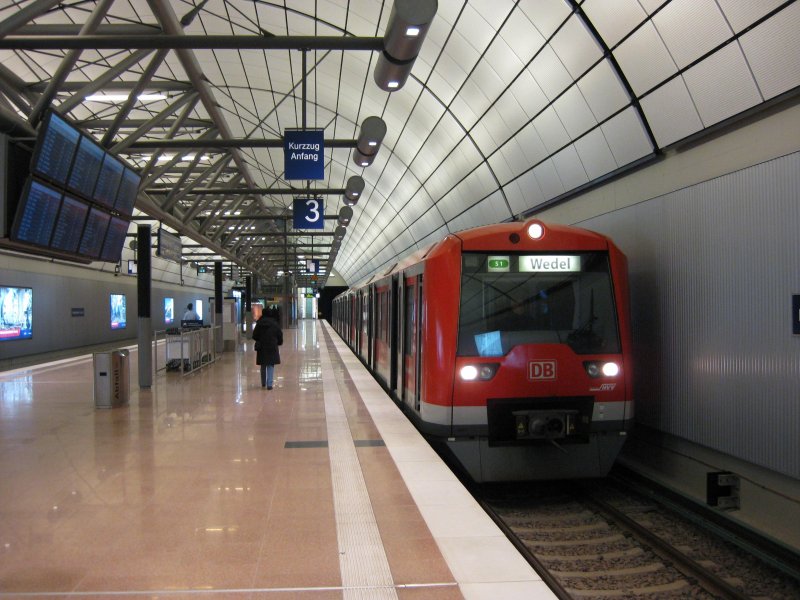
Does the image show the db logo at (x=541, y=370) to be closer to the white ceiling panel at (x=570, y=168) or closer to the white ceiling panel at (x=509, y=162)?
the white ceiling panel at (x=570, y=168)

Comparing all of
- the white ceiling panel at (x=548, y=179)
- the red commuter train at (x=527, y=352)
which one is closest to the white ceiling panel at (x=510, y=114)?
the white ceiling panel at (x=548, y=179)

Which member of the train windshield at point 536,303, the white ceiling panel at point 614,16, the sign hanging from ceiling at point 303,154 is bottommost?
the train windshield at point 536,303

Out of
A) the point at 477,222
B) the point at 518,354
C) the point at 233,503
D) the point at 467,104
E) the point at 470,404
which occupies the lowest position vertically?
the point at 233,503

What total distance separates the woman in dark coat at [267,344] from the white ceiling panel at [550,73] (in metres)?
7.32

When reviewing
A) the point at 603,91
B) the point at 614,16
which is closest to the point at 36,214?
the point at 614,16

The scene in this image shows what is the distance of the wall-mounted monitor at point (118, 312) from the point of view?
3494cm

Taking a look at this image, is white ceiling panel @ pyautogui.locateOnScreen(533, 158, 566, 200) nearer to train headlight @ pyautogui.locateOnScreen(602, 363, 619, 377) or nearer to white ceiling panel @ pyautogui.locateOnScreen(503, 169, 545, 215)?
white ceiling panel @ pyautogui.locateOnScreen(503, 169, 545, 215)

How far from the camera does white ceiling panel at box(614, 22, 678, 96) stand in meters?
8.75

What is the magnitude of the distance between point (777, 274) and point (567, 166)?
21.6ft

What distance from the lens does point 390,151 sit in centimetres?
2380

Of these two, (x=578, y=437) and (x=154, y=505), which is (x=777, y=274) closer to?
(x=578, y=437)

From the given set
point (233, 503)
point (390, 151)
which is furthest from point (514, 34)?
point (390, 151)

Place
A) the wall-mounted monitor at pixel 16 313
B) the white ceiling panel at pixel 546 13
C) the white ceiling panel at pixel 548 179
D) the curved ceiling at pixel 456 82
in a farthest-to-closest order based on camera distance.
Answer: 1. the wall-mounted monitor at pixel 16 313
2. the white ceiling panel at pixel 548 179
3. the white ceiling panel at pixel 546 13
4. the curved ceiling at pixel 456 82

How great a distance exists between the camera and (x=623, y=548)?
20.8 ft
